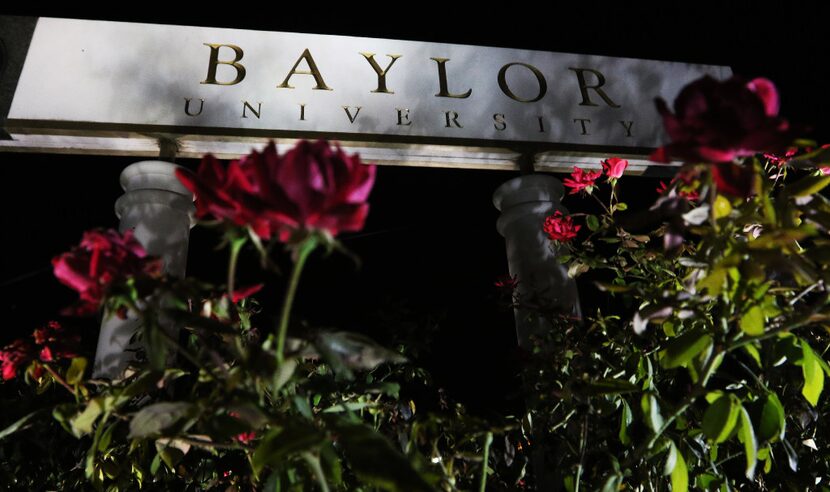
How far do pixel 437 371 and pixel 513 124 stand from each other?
1.44 meters

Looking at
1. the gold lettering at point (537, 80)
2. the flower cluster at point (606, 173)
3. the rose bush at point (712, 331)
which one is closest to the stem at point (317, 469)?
the rose bush at point (712, 331)

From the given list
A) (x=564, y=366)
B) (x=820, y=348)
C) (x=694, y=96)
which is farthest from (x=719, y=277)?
(x=820, y=348)

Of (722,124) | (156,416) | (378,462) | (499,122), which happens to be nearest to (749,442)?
(722,124)

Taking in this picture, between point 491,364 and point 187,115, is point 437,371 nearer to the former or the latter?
point 491,364

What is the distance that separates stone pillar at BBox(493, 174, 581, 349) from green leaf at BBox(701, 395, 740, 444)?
1.03 meters

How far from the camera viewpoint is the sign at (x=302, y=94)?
1949 millimetres

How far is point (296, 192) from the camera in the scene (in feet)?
1.61

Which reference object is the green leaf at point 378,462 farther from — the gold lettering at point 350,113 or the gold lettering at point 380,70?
the gold lettering at point 380,70

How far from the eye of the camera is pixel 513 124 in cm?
212

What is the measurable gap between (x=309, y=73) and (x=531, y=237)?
915mm

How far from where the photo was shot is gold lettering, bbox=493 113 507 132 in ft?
6.90

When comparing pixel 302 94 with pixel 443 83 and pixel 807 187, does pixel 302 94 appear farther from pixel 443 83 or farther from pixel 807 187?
pixel 807 187

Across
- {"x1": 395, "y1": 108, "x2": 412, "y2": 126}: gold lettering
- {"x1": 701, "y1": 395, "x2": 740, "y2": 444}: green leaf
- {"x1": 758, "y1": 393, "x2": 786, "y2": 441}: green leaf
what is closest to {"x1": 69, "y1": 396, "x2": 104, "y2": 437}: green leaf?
{"x1": 701, "y1": 395, "x2": 740, "y2": 444}: green leaf

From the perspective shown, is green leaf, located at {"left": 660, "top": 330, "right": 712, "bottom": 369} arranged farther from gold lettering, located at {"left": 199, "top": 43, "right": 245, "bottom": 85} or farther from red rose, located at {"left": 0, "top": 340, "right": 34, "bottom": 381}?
gold lettering, located at {"left": 199, "top": 43, "right": 245, "bottom": 85}
